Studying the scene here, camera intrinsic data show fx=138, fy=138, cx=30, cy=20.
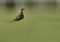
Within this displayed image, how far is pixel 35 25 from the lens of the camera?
0.68m

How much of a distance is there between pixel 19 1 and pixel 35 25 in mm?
329

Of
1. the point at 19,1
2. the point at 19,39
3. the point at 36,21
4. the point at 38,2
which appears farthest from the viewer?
the point at 38,2

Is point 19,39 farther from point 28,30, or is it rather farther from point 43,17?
point 43,17

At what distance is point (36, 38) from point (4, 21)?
0.58 feet

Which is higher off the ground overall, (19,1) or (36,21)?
(19,1)

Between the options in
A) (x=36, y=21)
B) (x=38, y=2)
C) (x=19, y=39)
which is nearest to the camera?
(x=19, y=39)

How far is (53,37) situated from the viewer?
0.61 metres

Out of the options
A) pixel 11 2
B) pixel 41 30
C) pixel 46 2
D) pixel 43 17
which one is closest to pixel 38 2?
pixel 46 2

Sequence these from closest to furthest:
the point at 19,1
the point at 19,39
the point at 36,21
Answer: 1. the point at 19,39
2. the point at 36,21
3. the point at 19,1

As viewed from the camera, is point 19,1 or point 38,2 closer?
point 19,1

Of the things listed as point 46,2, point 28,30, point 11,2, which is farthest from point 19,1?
point 28,30

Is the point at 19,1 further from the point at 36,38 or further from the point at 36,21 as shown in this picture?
the point at 36,38

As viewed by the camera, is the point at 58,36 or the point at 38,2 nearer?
the point at 58,36

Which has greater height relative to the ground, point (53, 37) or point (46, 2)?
point (46, 2)
